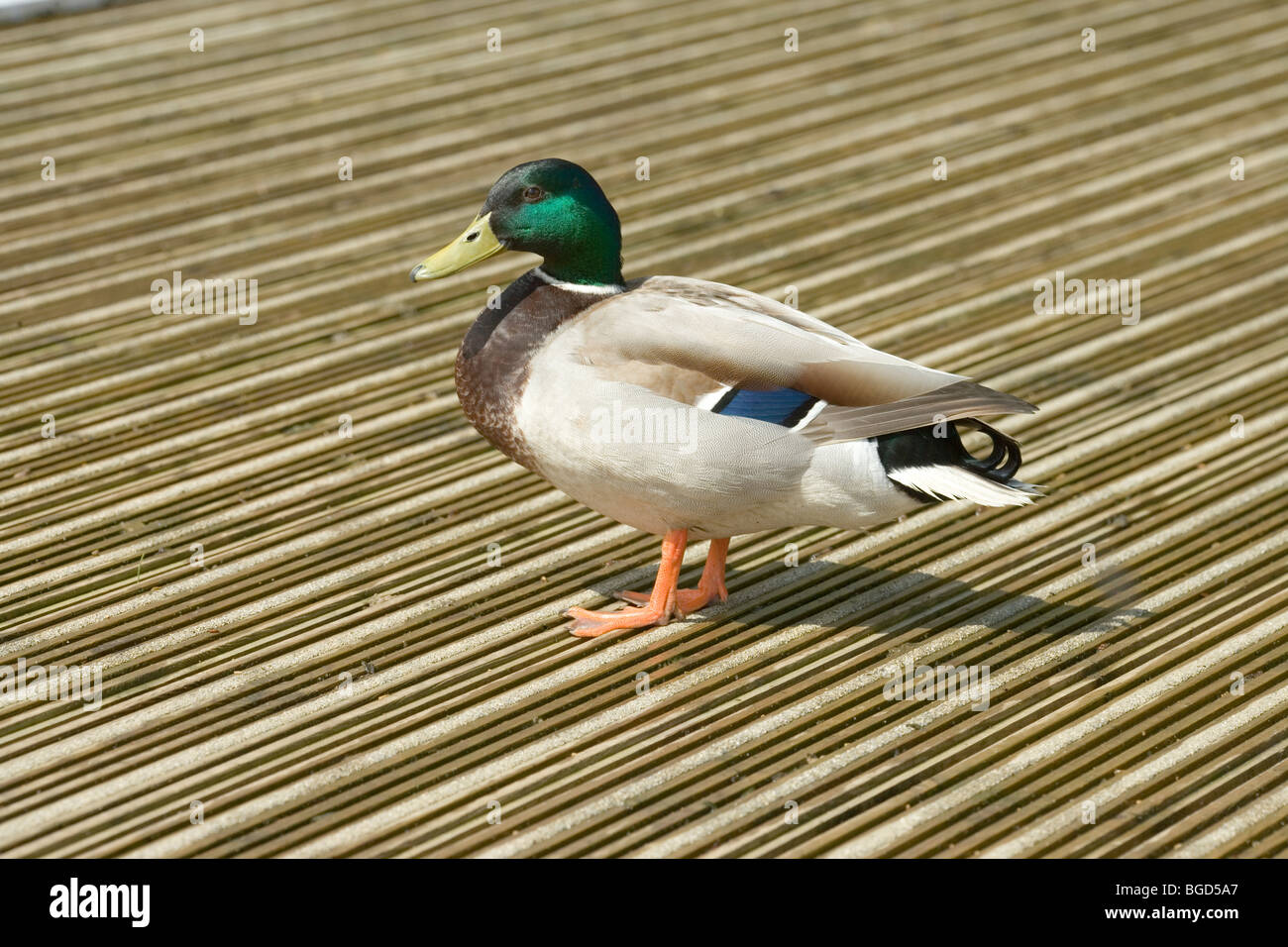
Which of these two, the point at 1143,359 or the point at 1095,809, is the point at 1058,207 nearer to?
the point at 1143,359

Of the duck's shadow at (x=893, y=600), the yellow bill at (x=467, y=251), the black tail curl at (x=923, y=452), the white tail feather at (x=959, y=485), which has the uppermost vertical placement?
the yellow bill at (x=467, y=251)

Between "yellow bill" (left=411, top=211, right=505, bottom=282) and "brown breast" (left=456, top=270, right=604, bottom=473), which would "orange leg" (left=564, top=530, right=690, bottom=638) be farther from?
"yellow bill" (left=411, top=211, right=505, bottom=282)

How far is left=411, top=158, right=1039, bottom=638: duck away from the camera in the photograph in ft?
12.7

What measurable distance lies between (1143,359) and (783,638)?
2254mm

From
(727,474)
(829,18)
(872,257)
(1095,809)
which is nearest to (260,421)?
(727,474)

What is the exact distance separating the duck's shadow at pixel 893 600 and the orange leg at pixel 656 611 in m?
0.14

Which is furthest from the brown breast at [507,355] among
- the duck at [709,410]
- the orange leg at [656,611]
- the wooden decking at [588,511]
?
Result: the wooden decking at [588,511]

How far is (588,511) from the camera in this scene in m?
4.93

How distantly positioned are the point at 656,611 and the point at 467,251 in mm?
1121

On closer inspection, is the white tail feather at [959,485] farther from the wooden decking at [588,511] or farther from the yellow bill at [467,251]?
the yellow bill at [467,251]

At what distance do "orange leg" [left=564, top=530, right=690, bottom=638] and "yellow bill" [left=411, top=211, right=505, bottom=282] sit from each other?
92cm

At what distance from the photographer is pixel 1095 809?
11.5 ft

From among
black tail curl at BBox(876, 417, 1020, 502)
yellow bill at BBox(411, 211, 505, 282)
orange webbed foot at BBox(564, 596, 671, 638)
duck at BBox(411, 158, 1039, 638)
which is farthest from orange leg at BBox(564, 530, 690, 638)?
yellow bill at BBox(411, 211, 505, 282)

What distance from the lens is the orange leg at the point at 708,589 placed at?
436 centimetres
